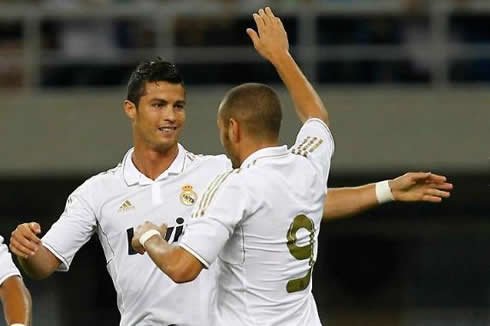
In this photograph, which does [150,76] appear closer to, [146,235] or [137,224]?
[137,224]

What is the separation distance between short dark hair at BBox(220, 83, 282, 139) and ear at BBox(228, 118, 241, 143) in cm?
2

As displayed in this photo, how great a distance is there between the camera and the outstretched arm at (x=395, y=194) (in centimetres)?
661

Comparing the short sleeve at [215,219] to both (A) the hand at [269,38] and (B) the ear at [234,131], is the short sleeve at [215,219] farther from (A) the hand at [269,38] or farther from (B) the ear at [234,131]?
(A) the hand at [269,38]

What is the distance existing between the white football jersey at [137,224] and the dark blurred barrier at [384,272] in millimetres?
9550

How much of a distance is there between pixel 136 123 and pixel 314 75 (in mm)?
7481

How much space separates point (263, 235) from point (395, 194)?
39.1 inches

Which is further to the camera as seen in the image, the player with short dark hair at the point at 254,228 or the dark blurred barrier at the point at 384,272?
the dark blurred barrier at the point at 384,272

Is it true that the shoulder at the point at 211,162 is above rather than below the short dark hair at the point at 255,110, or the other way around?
below

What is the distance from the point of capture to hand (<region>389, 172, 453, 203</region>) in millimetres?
6594

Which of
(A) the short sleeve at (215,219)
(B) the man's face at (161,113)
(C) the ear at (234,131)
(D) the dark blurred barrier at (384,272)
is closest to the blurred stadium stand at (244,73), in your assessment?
(D) the dark blurred barrier at (384,272)

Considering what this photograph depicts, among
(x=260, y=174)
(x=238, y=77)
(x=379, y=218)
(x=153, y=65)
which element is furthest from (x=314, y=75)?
(x=260, y=174)

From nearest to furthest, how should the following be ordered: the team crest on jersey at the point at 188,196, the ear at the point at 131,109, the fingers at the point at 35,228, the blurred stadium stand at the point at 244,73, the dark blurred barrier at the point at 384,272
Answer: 1. the fingers at the point at 35,228
2. the team crest on jersey at the point at 188,196
3. the ear at the point at 131,109
4. the blurred stadium stand at the point at 244,73
5. the dark blurred barrier at the point at 384,272

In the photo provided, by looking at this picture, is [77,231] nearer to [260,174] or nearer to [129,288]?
[129,288]

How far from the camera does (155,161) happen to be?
276 inches
